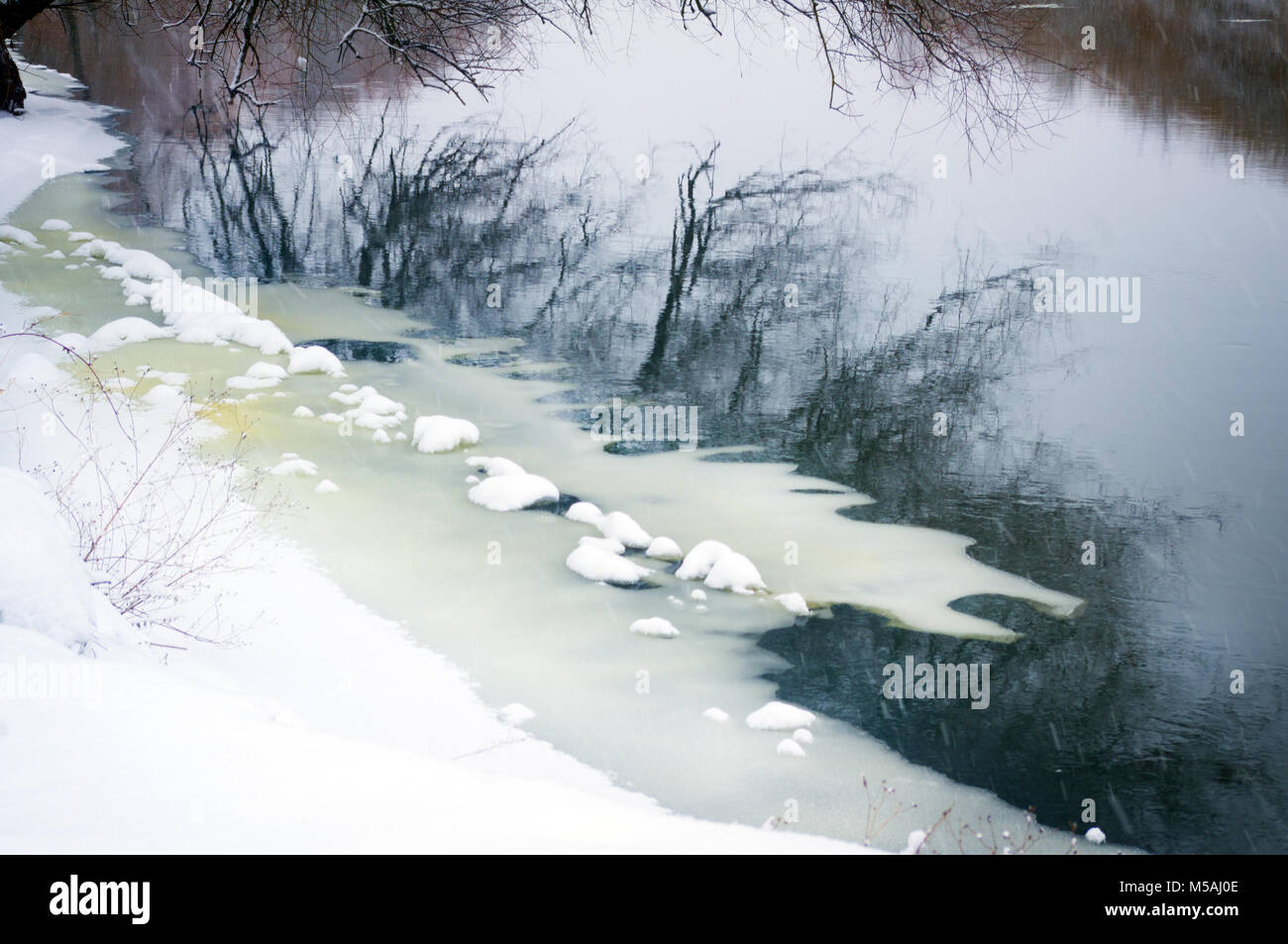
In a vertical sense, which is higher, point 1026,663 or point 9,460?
point 9,460

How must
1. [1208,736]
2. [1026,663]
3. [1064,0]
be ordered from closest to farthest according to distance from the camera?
[1208,736] < [1026,663] < [1064,0]

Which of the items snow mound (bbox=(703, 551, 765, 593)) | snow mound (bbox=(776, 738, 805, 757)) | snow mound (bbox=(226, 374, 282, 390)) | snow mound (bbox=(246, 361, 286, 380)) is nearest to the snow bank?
snow mound (bbox=(703, 551, 765, 593))

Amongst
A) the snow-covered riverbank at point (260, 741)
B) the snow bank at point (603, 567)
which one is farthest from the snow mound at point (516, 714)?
the snow bank at point (603, 567)

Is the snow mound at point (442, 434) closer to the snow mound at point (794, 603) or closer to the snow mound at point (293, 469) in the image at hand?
the snow mound at point (293, 469)

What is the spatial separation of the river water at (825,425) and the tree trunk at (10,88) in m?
2.61

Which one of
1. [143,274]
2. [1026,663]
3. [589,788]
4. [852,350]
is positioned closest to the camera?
[589,788]

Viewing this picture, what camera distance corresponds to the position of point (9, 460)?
255 inches

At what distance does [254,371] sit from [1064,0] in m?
29.9

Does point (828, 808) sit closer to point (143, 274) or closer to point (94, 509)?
point (94, 509)

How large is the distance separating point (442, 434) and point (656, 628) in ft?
9.93

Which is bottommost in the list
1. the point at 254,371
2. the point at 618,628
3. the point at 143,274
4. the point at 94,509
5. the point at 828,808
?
the point at 828,808

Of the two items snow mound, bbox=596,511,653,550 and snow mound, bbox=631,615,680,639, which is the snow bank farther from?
snow mound, bbox=631,615,680,639

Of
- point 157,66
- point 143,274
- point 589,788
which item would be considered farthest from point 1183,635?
point 157,66

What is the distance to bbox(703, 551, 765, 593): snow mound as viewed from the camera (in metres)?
6.24
